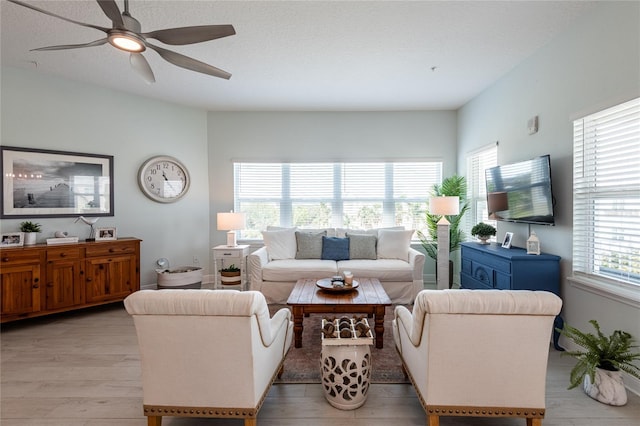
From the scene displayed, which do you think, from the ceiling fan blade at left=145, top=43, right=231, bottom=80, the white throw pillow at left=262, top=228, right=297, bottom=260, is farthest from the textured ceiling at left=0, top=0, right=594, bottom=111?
the white throw pillow at left=262, top=228, right=297, bottom=260

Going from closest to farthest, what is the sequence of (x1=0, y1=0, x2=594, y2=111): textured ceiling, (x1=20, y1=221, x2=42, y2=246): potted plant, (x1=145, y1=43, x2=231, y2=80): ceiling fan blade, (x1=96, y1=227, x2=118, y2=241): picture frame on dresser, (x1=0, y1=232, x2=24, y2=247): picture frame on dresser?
(x1=145, y1=43, x2=231, y2=80): ceiling fan blade → (x1=0, y1=0, x2=594, y2=111): textured ceiling → (x1=0, y1=232, x2=24, y2=247): picture frame on dresser → (x1=20, y1=221, x2=42, y2=246): potted plant → (x1=96, y1=227, x2=118, y2=241): picture frame on dresser

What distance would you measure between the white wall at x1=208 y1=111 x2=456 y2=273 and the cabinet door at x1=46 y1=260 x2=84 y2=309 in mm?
2113

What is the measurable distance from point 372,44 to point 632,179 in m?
2.40

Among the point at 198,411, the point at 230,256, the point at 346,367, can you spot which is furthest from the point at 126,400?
the point at 230,256

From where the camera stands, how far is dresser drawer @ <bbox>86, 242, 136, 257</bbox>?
385cm

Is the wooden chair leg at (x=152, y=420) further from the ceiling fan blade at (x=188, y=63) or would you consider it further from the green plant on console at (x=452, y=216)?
the green plant on console at (x=452, y=216)

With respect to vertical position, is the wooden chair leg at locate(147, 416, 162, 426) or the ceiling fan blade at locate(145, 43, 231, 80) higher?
the ceiling fan blade at locate(145, 43, 231, 80)

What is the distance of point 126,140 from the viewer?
4.61 metres

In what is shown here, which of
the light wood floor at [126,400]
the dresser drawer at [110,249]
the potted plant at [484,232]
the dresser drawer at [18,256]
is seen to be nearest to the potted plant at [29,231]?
the dresser drawer at [18,256]

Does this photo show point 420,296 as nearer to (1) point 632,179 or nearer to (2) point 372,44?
(1) point 632,179

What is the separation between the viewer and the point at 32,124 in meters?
3.84

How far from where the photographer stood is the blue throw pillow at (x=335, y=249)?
4676 mm

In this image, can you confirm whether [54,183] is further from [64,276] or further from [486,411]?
[486,411]

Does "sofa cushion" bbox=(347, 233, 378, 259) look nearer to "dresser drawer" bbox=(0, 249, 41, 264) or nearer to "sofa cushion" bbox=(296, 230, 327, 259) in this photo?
"sofa cushion" bbox=(296, 230, 327, 259)
